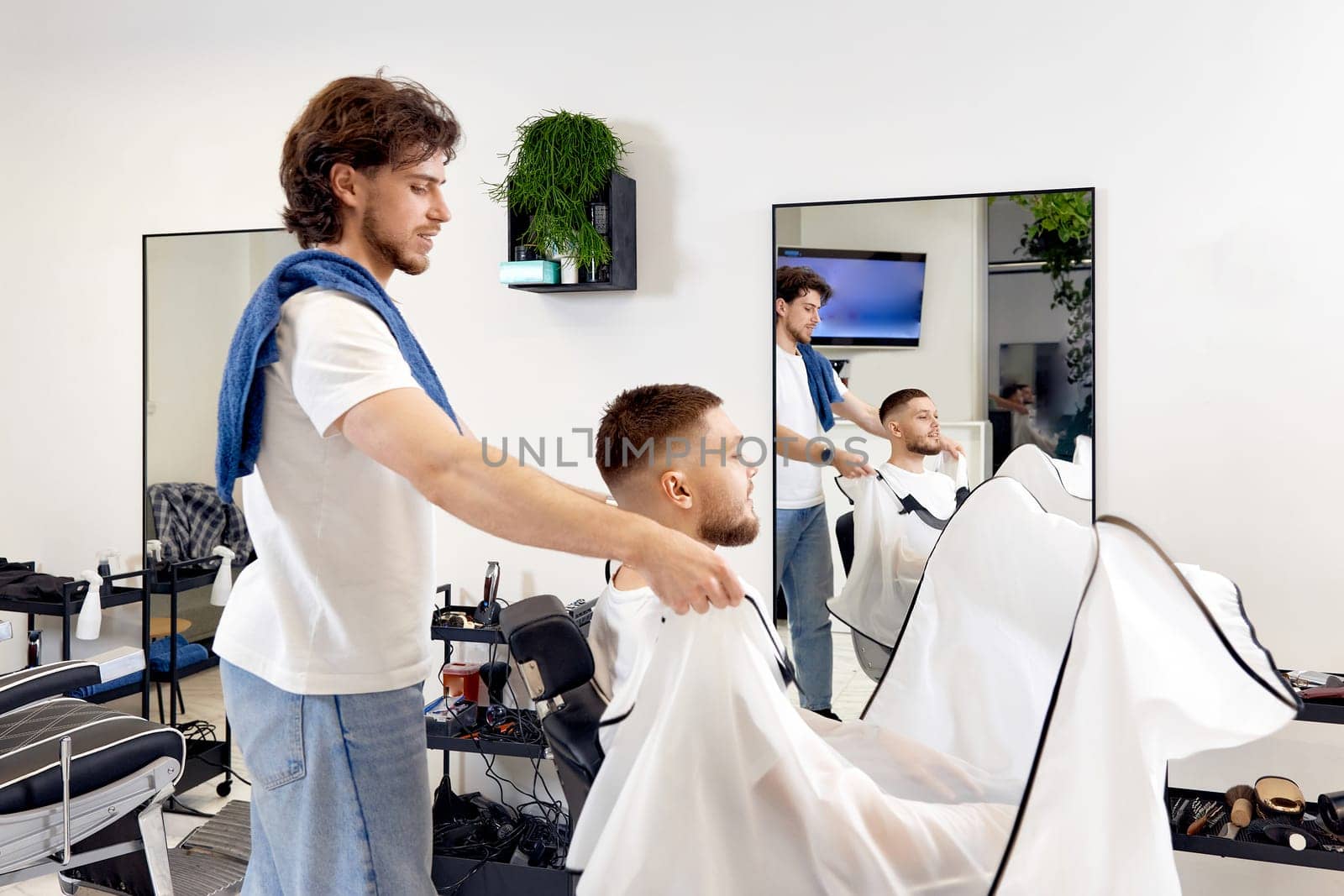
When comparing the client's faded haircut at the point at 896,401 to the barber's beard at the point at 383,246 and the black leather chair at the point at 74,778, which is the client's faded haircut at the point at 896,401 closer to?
the barber's beard at the point at 383,246

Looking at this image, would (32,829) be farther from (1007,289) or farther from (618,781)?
(1007,289)

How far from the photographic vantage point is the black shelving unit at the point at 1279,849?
2.12 metres

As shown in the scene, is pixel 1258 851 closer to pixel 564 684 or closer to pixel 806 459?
pixel 806 459

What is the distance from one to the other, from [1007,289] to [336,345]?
188 cm

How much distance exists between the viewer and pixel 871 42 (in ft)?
8.86

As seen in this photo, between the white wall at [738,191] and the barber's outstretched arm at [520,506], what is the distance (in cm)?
177

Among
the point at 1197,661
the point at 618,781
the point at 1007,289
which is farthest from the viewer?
the point at 1007,289

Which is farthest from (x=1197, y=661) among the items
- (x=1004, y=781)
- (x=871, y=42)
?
(x=871, y=42)

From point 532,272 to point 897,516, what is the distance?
117 centimetres

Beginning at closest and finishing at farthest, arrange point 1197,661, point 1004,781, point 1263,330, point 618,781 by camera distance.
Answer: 1. point 1197,661
2. point 618,781
3. point 1004,781
4. point 1263,330

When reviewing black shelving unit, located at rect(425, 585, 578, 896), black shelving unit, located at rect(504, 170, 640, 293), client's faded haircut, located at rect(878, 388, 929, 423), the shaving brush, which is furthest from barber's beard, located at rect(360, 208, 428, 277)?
the shaving brush

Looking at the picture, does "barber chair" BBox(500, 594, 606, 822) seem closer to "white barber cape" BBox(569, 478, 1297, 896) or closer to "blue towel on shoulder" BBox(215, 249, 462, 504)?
"white barber cape" BBox(569, 478, 1297, 896)

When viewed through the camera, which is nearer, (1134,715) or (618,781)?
(1134,715)

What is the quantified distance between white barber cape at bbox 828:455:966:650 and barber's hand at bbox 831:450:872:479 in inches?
0.6
